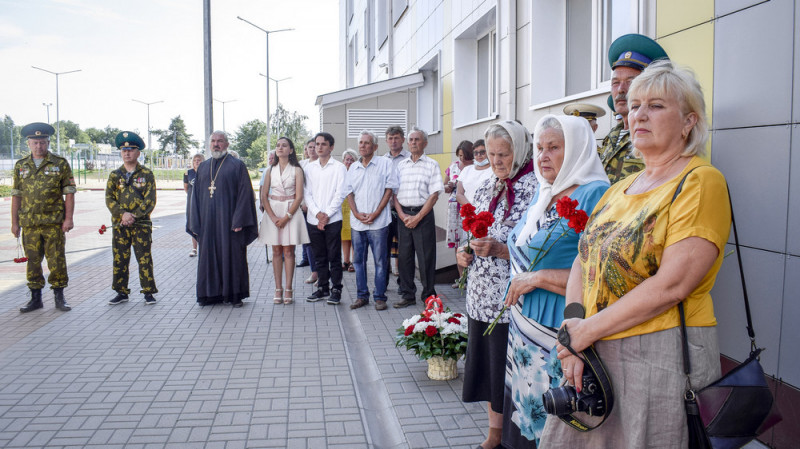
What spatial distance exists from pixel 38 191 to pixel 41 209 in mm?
214

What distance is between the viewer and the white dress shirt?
788 centimetres

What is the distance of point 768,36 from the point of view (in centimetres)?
327

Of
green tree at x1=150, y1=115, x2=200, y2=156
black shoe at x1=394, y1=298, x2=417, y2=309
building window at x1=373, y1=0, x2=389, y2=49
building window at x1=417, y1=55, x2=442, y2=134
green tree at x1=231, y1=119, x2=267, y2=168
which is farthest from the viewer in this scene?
green tree at x1=150, y1=115, x2=200, y2=156

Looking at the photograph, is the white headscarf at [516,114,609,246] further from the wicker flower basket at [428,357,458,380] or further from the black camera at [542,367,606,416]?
the wicker flower basket at [428,357,458,380]

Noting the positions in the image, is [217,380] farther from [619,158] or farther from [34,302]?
[34,302]

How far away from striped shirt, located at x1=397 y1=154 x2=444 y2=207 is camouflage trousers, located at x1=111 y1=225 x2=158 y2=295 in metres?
3.23

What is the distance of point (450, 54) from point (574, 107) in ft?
21.2

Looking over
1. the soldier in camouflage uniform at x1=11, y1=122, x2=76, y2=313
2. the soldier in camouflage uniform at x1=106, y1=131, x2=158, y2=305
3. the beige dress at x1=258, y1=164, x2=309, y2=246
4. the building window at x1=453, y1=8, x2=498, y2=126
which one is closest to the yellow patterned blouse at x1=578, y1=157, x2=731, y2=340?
the beige dress at x1=258, y1=164, x2=309, y2=246

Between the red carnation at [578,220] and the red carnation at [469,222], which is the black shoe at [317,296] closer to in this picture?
the red carnation at [469,222]

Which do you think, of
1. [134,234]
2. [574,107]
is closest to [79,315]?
[134,234]

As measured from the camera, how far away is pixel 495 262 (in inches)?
138

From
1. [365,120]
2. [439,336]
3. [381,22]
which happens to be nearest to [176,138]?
[381,22]

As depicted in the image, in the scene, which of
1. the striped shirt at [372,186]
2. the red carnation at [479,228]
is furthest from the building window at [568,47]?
the red carnation at [479,228]

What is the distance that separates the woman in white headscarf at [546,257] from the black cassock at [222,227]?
559 cm
